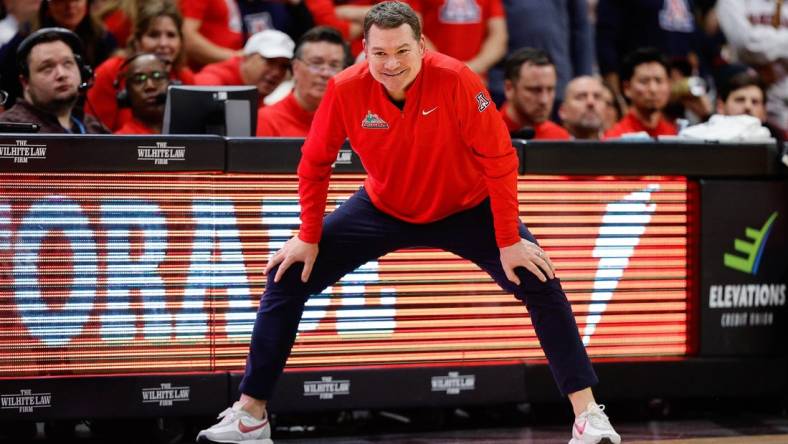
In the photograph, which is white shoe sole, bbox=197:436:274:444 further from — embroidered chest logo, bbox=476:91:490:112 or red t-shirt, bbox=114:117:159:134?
red t-shirt, bbox=114:117:159:134

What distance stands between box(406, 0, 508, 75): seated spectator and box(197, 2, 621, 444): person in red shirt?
383 centimetres

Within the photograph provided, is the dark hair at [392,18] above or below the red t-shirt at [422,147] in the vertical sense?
above

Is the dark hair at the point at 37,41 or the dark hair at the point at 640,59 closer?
the dark hair at the point at 37,41

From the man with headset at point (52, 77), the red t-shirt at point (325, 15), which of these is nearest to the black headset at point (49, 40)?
the man with headset at point (52, 77)

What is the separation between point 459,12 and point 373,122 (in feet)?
13.7

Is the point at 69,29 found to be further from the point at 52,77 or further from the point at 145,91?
the point at 52,77

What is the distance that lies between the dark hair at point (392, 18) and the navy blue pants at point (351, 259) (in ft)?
2.59

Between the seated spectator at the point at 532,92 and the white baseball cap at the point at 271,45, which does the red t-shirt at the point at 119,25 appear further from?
the seated spectator at the point at 532,92

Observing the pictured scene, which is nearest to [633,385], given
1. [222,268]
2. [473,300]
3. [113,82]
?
[473,300]

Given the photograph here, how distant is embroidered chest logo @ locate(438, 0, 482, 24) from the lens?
879 centimetres

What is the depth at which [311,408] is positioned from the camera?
566 cm

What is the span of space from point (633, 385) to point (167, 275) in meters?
2.26

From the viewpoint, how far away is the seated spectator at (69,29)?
679 cm

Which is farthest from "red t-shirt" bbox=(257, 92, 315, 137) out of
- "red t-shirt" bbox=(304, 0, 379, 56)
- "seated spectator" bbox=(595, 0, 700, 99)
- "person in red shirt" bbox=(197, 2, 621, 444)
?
"seated spectator" bbox=(595, 0, 700, 99)
